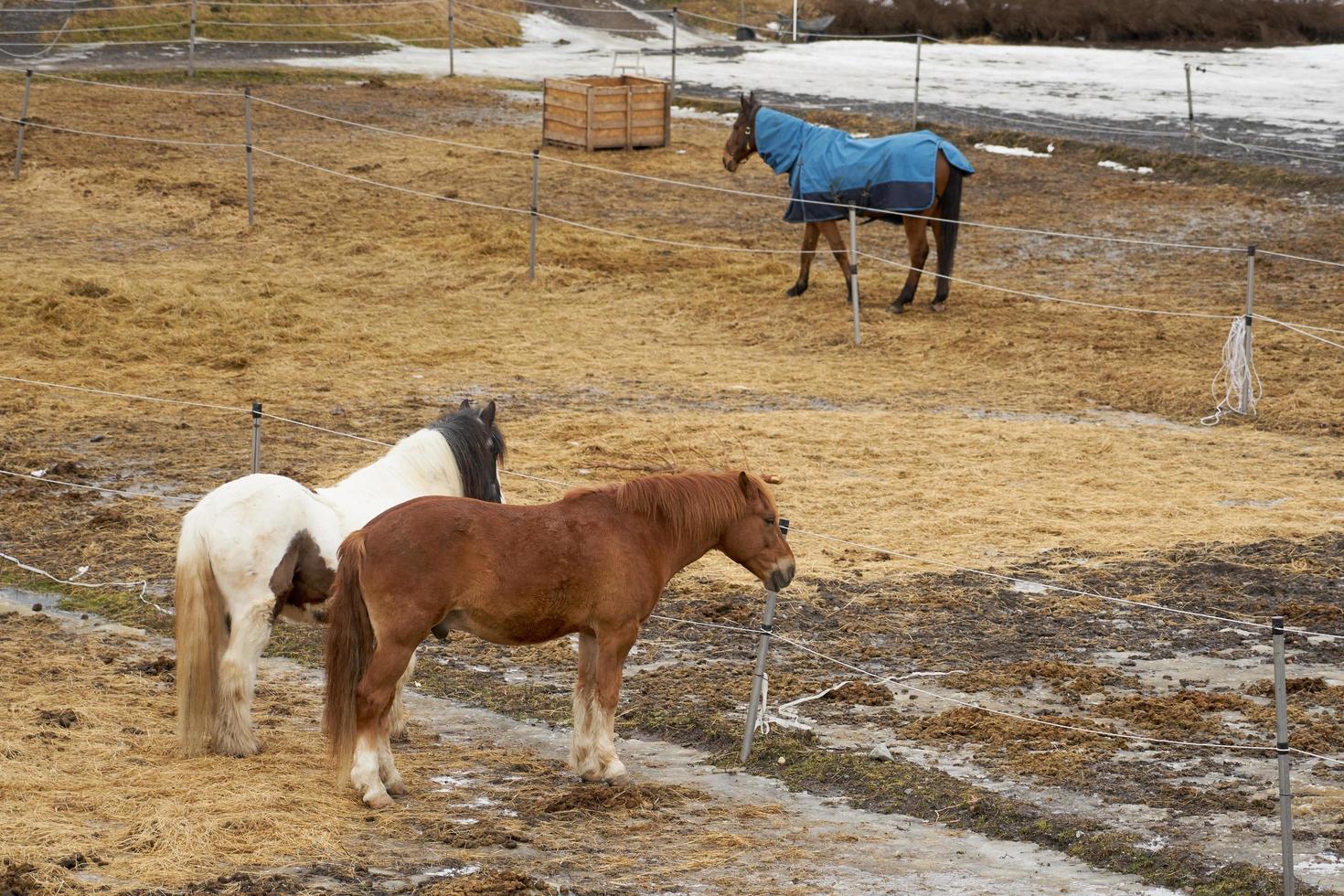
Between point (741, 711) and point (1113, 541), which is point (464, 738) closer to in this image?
point (741, 711)

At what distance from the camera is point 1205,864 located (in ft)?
16.9

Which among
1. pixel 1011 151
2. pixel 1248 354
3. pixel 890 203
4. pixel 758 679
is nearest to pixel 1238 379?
pixel 1248 354

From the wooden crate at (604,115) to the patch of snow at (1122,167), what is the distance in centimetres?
586

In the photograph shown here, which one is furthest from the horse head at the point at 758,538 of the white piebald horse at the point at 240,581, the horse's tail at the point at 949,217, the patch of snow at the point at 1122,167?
the patch of snow at the point at 1122,167

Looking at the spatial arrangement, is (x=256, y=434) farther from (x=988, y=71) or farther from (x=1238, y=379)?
(x=988, y=71)

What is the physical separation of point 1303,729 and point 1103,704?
817 millimetres

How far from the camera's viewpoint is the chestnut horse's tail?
18.4 ft

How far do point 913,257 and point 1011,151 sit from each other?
745 cm

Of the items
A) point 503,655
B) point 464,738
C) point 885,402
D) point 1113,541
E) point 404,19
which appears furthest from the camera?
point 404,19

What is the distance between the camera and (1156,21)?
106ft

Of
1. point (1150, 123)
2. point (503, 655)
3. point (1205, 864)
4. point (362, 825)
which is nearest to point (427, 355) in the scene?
point (503, 655)

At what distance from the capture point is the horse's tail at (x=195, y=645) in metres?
6.04

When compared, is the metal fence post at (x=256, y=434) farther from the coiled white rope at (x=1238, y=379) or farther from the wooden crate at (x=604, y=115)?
the wooden crate at (x=604, y=115)

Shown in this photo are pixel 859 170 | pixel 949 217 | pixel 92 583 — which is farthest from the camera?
pixel 949 217
